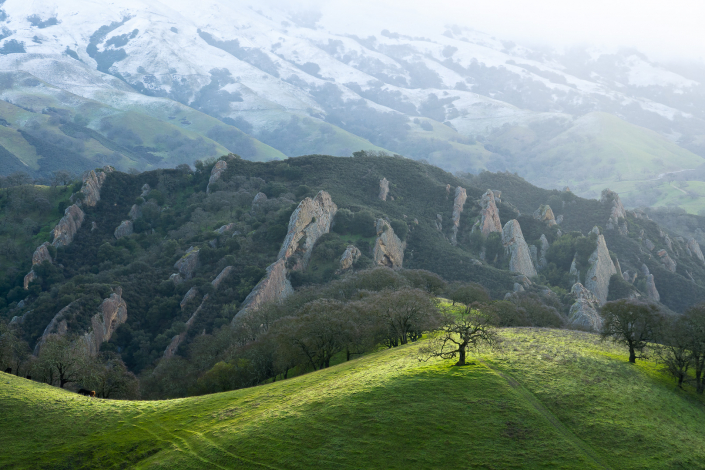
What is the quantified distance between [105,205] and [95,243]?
2002cm

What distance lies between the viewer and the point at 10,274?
13212cm

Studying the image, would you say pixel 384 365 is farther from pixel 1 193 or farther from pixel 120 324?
pixel 1 193

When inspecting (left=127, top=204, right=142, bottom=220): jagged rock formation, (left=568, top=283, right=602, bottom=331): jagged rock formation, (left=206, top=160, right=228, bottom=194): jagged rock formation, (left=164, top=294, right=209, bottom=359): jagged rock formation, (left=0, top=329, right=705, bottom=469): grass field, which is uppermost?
(left=206, top=160, right=228, bottom=194): jagged rock formation

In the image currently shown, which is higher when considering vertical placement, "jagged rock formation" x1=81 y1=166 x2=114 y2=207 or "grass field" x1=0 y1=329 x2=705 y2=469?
"jagged rock formation" x1=81 y1=166 x2=114 y2=207

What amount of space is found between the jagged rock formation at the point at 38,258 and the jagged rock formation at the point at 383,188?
114134 mm

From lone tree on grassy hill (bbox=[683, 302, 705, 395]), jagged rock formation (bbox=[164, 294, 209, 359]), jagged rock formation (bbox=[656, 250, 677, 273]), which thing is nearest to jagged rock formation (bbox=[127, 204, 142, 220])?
jagged rock formation (bbox=[164, 294, 209, 359])

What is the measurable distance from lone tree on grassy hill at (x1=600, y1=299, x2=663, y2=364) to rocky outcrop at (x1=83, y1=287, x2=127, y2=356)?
98.0 meters

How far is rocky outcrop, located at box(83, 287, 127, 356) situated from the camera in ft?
344

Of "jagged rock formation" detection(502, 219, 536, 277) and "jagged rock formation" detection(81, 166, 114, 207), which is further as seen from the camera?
"jagged rock formation" detection(502, 219, 536, 277)

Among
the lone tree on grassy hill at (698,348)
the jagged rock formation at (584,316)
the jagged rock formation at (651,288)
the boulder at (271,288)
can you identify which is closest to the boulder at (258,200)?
the boulder at (271,288)

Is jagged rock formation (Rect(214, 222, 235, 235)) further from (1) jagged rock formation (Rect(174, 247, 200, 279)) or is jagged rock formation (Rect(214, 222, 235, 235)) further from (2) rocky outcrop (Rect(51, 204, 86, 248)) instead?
(2) rocky outcrop (Rect(51, 204, 86, 248))

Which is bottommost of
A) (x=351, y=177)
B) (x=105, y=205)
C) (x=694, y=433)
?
(x=694, y=433)

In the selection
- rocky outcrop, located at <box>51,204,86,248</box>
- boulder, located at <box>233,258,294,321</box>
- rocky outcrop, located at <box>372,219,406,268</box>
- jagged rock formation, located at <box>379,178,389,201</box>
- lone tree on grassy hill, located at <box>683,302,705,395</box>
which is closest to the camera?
lone tree on grassy hill, located at <box>683,302,705,395</box>

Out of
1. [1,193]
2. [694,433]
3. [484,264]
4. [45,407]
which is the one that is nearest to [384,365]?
[694,433]
